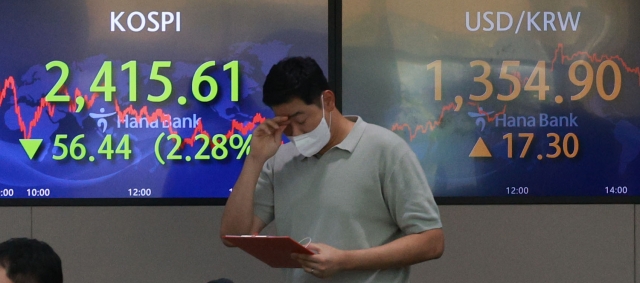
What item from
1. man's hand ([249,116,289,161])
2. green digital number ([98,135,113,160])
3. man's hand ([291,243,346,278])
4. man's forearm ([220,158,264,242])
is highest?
man's hand ([249,116,289,161])

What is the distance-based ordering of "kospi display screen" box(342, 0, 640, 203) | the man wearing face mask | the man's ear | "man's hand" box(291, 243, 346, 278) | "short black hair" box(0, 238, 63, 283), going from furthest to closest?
"kospi display screen" box(342, 0, 640, 203) < the man's ear < the man wearing face mask < "man's hand" box(291, 243, 346, 278) < "short black hair" box(0, 238, 63, 283)

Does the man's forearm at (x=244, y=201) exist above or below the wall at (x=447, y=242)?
above

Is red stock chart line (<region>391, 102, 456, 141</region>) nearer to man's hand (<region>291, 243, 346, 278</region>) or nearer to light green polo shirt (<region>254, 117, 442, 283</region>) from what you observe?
light green polo shirt (<region>254, 117, 442, 283</region>)

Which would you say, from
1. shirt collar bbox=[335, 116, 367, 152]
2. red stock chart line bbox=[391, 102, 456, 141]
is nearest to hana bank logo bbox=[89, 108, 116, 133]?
red stock chart line bbox=[391, 102, 456, 141]

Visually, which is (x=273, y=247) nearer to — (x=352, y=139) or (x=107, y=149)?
(x=352, y=139)

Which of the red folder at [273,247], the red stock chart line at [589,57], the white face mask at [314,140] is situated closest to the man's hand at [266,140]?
the white face mask at [314,140]

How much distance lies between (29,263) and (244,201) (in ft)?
2.42

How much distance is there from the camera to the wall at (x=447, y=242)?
14.6 ft

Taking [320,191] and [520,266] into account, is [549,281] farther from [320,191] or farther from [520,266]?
[320,191]

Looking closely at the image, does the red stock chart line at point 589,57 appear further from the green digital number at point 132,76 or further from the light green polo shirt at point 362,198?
the green digital number at point 132,76

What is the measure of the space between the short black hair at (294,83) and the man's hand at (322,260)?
0.47m

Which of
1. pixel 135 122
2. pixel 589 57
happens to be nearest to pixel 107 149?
pixel 135 122

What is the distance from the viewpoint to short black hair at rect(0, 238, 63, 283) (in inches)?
95.6

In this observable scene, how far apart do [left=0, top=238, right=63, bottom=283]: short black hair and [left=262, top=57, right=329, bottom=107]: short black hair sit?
32.0 inches
